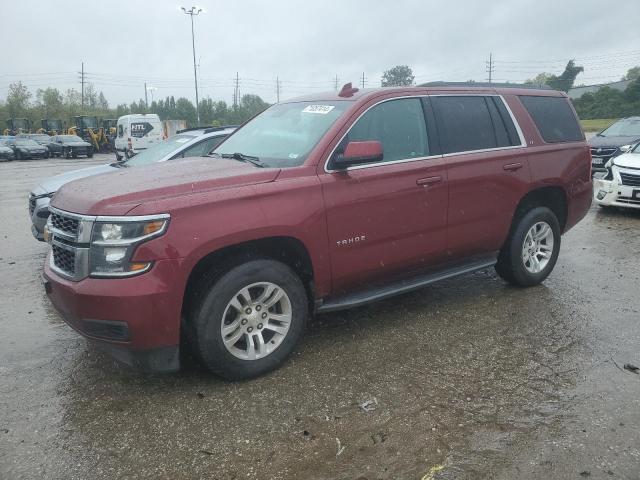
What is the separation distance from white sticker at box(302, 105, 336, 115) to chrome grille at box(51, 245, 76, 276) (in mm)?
2120

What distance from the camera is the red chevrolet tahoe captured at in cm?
309

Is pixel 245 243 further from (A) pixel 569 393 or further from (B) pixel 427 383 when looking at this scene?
(A) pixel 569 393

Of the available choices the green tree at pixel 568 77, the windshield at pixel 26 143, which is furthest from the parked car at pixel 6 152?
the green tree at pixel 568 77

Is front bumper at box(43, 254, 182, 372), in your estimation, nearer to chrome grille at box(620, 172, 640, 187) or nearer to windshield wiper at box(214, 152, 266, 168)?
windshield wiper at box(214, 152, 266, 168)

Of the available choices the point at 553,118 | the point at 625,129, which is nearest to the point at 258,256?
the point at 553,118

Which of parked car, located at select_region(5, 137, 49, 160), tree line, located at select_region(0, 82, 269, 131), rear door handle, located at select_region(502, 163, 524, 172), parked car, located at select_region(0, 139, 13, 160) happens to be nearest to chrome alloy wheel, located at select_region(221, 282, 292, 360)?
rear door handle, located at select_region(502, 163, 524, 172)

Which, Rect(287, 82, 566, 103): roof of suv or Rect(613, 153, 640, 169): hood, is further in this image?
Rect(613, 153, 640, 169): hood

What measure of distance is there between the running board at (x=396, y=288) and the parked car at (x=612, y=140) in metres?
8.98

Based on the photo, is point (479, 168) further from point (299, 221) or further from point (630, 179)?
point (630, 179)

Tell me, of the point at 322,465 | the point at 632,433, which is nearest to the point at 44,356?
the point at 322,465

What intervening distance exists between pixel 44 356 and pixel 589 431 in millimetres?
3760

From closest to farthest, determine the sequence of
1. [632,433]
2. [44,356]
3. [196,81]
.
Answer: [632,433], [44,356], [196,81]

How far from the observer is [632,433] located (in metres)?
2.89

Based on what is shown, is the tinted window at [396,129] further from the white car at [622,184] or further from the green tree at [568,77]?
the green tree at [568,77]
